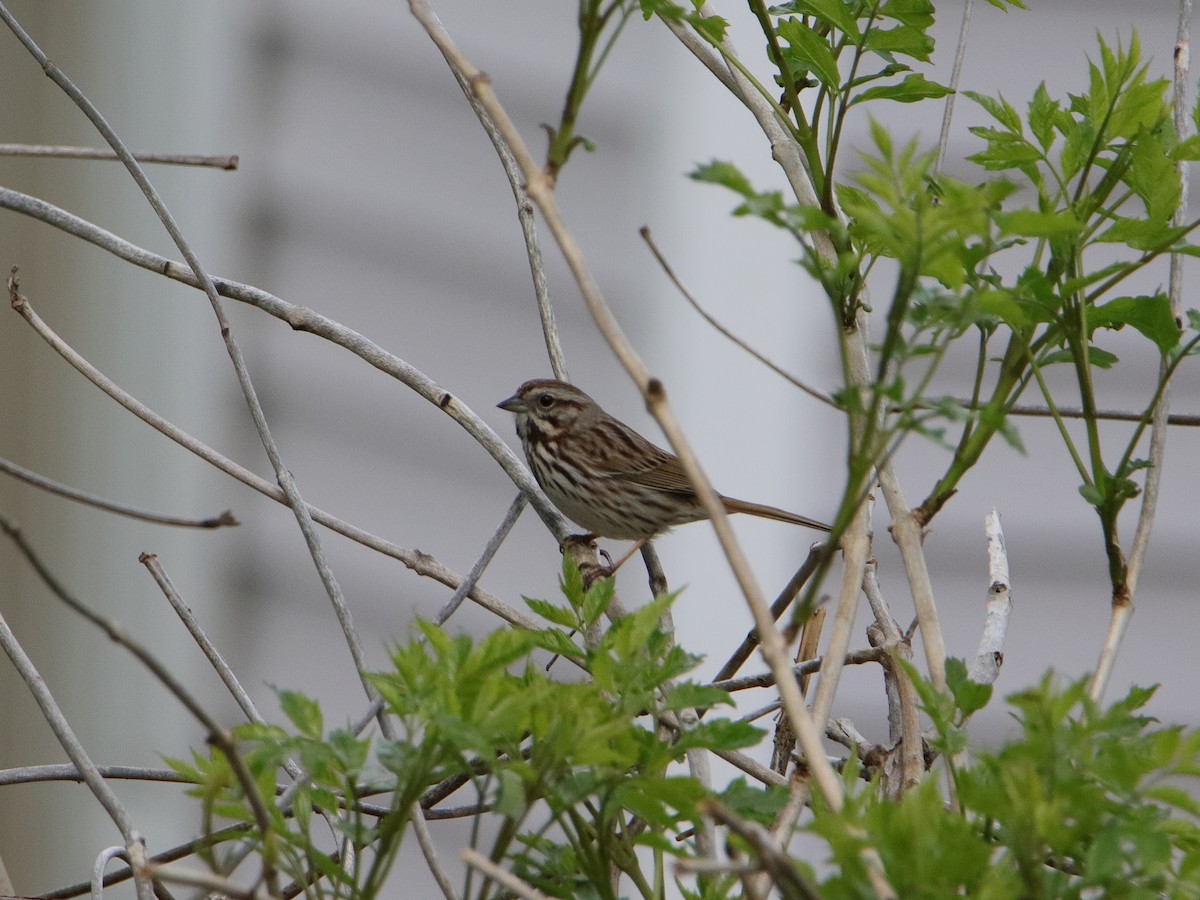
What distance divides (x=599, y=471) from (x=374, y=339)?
1.25 metres

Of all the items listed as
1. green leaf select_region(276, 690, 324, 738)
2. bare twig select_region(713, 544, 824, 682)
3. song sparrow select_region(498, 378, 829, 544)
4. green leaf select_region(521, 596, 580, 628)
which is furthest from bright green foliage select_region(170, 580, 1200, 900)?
song sparrow select_region(498, 378, 829, 544)

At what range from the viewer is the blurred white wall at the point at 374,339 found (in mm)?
4953

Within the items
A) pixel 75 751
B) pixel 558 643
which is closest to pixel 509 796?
pixel 558 643

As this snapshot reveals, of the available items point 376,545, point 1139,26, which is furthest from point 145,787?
point 1139,26

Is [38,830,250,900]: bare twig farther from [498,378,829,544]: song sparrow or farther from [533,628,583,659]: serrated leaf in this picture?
[498,378,829,544]: song sparrow

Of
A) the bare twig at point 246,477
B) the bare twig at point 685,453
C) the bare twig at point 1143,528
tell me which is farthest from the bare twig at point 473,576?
the bare twig at point 1143,528

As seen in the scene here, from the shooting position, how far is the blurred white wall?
16.3 ft

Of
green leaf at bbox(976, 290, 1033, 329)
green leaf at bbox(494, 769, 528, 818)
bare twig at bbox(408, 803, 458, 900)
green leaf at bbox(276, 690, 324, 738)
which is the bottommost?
bare twig at bbox(408, 803, 458, 900)

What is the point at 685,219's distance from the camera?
15.8 feet

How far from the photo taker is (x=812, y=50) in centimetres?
165

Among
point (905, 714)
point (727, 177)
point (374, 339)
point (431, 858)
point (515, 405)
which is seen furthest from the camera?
point (374, 339)

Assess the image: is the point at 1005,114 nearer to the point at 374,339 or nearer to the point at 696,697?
the point at 696,697

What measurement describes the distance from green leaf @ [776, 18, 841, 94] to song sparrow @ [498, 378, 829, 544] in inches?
107

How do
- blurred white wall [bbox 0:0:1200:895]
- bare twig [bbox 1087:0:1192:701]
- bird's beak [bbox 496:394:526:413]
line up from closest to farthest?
bare twig [bbox 1087:0:1192:701] < bird's beak [bbox 496:394:526:413] < blurred white wall [bbox 0:0:1200:895]
